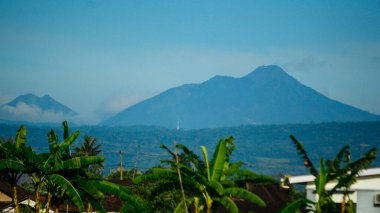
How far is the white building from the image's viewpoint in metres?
30.1

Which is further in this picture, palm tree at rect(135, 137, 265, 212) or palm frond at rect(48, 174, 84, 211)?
palm tree at rect(135, 137, 265, 212)

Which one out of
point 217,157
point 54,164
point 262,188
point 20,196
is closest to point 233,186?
point 217,157

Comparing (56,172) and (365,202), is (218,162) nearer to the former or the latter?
(365,202)

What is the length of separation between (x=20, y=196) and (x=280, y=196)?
28.8 m

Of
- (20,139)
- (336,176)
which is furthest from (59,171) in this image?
(336,176)

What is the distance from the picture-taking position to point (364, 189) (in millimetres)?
30469

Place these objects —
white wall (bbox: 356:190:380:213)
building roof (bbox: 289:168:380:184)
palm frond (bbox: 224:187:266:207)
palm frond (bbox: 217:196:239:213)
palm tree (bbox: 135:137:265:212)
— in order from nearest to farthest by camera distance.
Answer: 1. palm frond (bbox: 224:187:266:207)
2. palm frond (bbox: 217:196:239:213)
3. palm tree (bbox: 135:137:265:212)
4. white wall (bbox: 356:190:380:213)
5. building roof (bbox: 289:168:380:184)

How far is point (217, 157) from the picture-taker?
101ft

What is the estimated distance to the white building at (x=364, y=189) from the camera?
98.8 ft

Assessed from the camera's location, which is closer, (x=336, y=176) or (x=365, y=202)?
(x=336, y=176)

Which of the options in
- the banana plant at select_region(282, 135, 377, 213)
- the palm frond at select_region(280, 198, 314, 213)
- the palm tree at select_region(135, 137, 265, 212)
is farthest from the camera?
the palm tree at select_region(135, 137, 265, 212)

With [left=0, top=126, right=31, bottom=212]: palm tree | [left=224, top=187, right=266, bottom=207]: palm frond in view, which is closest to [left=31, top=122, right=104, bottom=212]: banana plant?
[left=0, top=126, right=31, bottom=212]: palm tree

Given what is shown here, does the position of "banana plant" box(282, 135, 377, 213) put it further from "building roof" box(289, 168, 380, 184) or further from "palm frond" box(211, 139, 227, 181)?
"palm frond" box(211, 139, 227, 181)

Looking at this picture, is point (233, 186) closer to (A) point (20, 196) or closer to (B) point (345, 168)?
(B) point (345, 168)
